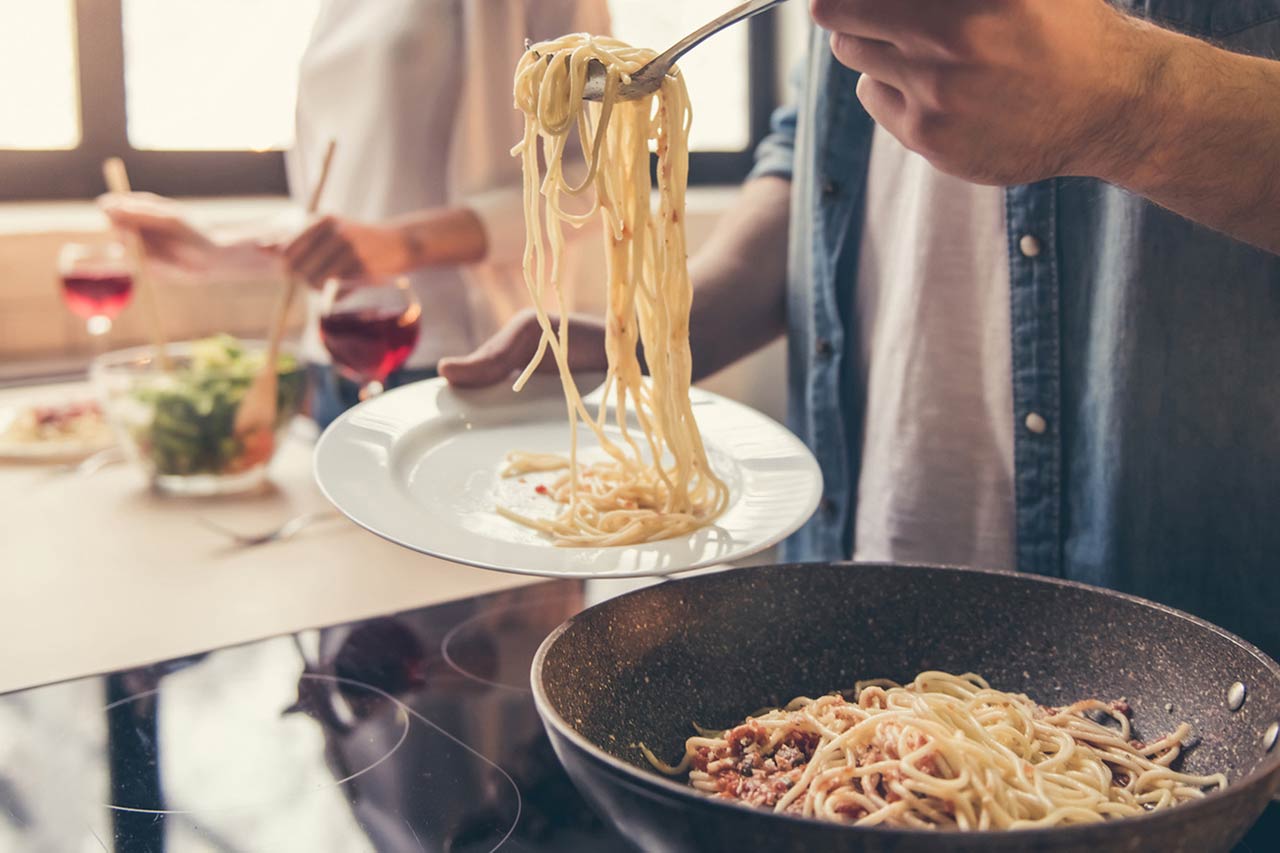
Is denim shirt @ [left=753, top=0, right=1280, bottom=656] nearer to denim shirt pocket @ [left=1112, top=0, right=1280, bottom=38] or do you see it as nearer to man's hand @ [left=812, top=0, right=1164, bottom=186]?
denim shirt pocket @ [left=1112, top=0, right=1280, bottom=38]

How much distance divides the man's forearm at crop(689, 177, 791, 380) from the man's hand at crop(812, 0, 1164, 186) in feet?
2.30

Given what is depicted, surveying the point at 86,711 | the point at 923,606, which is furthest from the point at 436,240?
the point at 923,606

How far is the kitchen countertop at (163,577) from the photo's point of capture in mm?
1243

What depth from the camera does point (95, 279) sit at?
2.08m

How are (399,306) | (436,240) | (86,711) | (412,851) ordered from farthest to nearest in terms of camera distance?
(436,240) < (399,306) < (86,711) < (412,851)

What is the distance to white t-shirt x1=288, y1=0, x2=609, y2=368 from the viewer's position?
1.94 meters

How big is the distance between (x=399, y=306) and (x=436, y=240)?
30 cm

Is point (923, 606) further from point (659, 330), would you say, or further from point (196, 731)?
point (196, 731)

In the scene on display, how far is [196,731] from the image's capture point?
1.00 metres

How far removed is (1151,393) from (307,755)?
87 cm

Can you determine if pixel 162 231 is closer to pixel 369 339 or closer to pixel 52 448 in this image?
pixel 52 448

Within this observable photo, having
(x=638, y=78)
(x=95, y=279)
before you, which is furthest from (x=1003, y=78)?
(x=95, y=279)

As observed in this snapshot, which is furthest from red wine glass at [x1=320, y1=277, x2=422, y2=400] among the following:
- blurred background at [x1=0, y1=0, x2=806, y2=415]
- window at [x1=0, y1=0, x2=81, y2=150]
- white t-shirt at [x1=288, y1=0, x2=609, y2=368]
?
window at [x1=0, y1=0, x2=81, y2=150]

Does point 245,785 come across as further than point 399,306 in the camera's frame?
No
